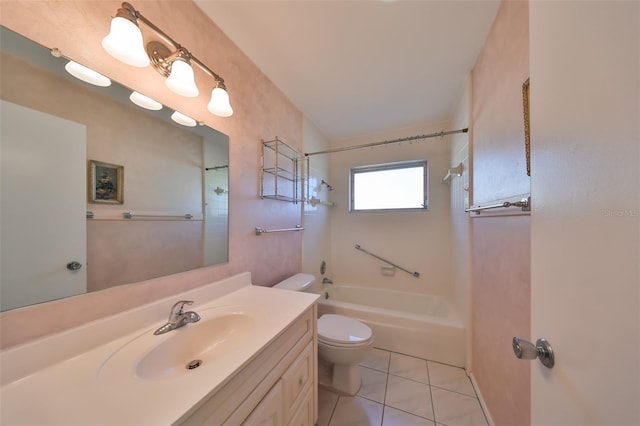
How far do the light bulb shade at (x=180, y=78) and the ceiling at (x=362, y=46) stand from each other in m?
0.48

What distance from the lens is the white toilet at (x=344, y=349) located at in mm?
1414

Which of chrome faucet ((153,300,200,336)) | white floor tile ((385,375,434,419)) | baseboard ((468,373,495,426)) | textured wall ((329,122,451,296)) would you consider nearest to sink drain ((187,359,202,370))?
chrome faucet ((153,300,200,336))

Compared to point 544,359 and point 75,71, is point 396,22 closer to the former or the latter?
point 75,71

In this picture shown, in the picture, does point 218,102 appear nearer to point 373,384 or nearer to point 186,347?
point 186,347

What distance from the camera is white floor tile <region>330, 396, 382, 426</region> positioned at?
1.26 meters

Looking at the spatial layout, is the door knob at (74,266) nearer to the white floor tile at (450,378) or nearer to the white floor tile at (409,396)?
the white floor tile at (409,396)

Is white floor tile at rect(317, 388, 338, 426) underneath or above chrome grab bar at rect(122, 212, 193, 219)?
underneath

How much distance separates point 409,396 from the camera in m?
1.44

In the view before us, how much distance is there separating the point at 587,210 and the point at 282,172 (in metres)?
1.72

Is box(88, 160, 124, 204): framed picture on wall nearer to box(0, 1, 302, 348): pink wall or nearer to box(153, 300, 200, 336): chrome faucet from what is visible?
box(0, 1, 302, 348): pink wall

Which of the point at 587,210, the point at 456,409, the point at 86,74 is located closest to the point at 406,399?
the point at 456,409

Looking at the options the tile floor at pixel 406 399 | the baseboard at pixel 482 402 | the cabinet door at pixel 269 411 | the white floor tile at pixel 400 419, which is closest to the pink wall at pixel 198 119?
the cabinet door at pixel 269 411

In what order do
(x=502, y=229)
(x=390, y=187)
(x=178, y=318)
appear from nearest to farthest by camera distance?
1. (x=178, y=318)
2. (x=502, y=229)
3. (x=390, y=187)

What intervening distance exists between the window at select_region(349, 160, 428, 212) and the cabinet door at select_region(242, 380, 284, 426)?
223 centimetres
